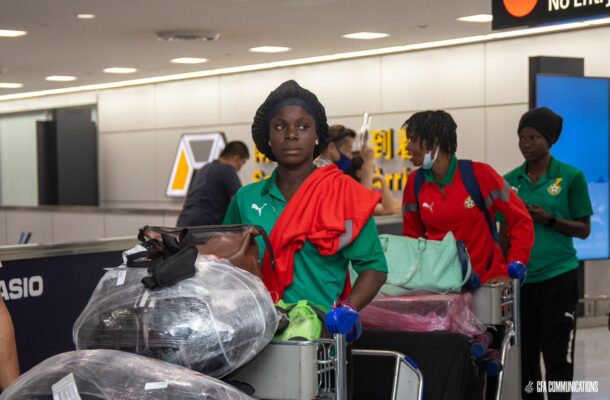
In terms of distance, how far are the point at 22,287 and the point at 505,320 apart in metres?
2.82

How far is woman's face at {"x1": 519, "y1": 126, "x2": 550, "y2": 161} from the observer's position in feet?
16.3

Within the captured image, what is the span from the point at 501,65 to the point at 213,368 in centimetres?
1069

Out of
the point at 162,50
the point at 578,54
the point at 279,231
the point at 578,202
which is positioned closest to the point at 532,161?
the point at 578,202

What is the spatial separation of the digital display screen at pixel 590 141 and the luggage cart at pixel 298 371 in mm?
6668

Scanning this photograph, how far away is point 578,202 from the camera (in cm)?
506

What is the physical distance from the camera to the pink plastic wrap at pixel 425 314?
382cm

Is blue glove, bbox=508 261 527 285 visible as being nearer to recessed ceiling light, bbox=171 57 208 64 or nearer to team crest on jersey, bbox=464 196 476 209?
team crest on jersey, bbox=464 196 476 209

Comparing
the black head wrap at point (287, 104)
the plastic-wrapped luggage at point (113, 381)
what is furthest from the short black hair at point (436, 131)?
the plastic-wrapped luggage at point (113, 381)

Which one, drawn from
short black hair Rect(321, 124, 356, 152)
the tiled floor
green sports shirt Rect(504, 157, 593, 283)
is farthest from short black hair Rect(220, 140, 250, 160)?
green sports shirt Rect(504, 157, 593, 283)

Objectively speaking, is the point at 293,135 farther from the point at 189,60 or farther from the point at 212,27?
the point at 189,60

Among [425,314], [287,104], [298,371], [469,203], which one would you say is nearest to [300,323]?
[298,371]

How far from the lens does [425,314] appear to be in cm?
388

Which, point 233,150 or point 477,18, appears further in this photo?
point 477,18

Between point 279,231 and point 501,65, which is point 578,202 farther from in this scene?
point 501,65
